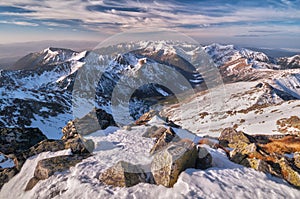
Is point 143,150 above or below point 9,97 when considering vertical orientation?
above

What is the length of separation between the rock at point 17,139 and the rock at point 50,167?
357 inches

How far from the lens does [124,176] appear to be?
56.6ft

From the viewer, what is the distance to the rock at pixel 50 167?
19141mm

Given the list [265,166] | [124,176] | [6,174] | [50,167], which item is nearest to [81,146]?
[50,167]

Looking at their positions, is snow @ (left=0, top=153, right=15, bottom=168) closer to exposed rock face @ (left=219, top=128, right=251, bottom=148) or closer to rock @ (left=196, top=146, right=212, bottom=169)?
rock @ (left=196, top=146, right=212, bottom=169)

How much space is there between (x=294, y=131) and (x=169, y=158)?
1593 inches

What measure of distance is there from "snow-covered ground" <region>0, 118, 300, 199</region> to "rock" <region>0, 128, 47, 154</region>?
6828 millimetres

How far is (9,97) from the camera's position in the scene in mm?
119125

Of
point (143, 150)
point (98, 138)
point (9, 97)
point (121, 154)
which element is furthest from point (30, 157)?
point (9, 97)

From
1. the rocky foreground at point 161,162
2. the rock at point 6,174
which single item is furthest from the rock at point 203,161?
the rock at point 6,174

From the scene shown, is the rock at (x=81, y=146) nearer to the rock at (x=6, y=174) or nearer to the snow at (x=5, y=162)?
the rock at (x=6, y=174)

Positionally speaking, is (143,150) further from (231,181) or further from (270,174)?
(270,174)

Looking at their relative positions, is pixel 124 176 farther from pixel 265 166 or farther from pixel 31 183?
pixel 265 166

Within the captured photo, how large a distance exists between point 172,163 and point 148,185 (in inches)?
85.9
